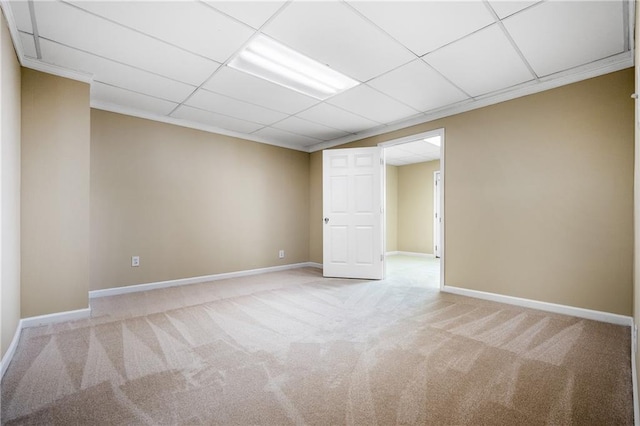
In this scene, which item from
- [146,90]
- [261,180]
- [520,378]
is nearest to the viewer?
[520,378]

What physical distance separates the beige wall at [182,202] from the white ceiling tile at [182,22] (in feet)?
6.56

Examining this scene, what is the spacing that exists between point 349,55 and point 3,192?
9.05ft

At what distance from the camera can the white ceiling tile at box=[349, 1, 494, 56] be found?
6.45 feet

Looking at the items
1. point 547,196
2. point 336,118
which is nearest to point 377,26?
point 336,118

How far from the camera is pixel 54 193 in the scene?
107 inches

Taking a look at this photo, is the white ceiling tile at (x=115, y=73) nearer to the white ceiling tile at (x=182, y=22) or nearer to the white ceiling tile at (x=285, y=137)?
the white ceiling tile at (x=182, y=22)

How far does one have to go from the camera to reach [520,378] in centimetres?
178

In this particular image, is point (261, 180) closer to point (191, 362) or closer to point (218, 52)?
point (218, 52)

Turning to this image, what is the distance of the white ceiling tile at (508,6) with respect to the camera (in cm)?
194

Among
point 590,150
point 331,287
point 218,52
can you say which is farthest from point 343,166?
point 590,150

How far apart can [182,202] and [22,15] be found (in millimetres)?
2541

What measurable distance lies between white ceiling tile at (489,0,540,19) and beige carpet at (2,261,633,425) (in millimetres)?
2417

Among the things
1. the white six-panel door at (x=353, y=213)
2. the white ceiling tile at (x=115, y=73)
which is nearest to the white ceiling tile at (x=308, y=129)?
the white six-panel door at (x=353, y=213)

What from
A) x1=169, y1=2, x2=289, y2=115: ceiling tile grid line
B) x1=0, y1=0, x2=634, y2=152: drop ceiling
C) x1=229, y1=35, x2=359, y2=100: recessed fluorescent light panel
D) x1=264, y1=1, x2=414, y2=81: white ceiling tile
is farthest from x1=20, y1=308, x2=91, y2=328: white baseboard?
x1=264, y1=1, x2=414, y2=81: white ceiling tile
